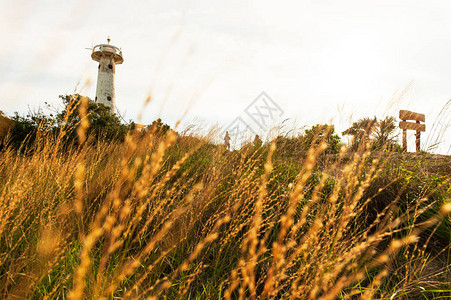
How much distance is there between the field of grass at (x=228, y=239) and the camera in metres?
1.00

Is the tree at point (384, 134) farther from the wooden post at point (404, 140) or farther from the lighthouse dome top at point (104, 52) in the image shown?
the lighthouse dome top at point (104, 52)

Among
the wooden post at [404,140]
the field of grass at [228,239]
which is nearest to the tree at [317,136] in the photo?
the field of grass at [228,239]

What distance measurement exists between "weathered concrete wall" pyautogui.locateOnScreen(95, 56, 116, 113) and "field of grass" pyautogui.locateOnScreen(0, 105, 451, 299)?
1572cm

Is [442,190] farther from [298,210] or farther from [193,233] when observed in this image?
[193,233]

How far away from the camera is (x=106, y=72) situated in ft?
59.2

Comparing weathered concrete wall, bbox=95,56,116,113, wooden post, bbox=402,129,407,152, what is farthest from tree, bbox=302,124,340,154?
weathered concrete wall, bbox=95,56,116,113

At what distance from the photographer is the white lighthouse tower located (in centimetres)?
1711

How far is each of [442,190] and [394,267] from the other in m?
1.03

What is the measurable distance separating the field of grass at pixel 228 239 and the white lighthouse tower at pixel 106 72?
15.8 m

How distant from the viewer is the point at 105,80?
17.6 meters

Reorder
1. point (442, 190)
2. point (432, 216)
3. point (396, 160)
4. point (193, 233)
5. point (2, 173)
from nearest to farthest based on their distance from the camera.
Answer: point (193, 233)
point (432, 216)
point (442, 190)
point (396, 160)
point (2, 173)

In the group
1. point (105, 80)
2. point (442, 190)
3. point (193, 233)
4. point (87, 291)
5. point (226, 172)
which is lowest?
point (87, 291)

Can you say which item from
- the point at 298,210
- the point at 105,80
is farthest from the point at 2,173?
the point at 105,80

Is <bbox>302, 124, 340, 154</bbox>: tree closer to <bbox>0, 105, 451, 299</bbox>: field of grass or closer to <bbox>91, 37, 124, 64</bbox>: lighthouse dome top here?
<bbox>0, 105, 451, 299</bbox>: field of grass
